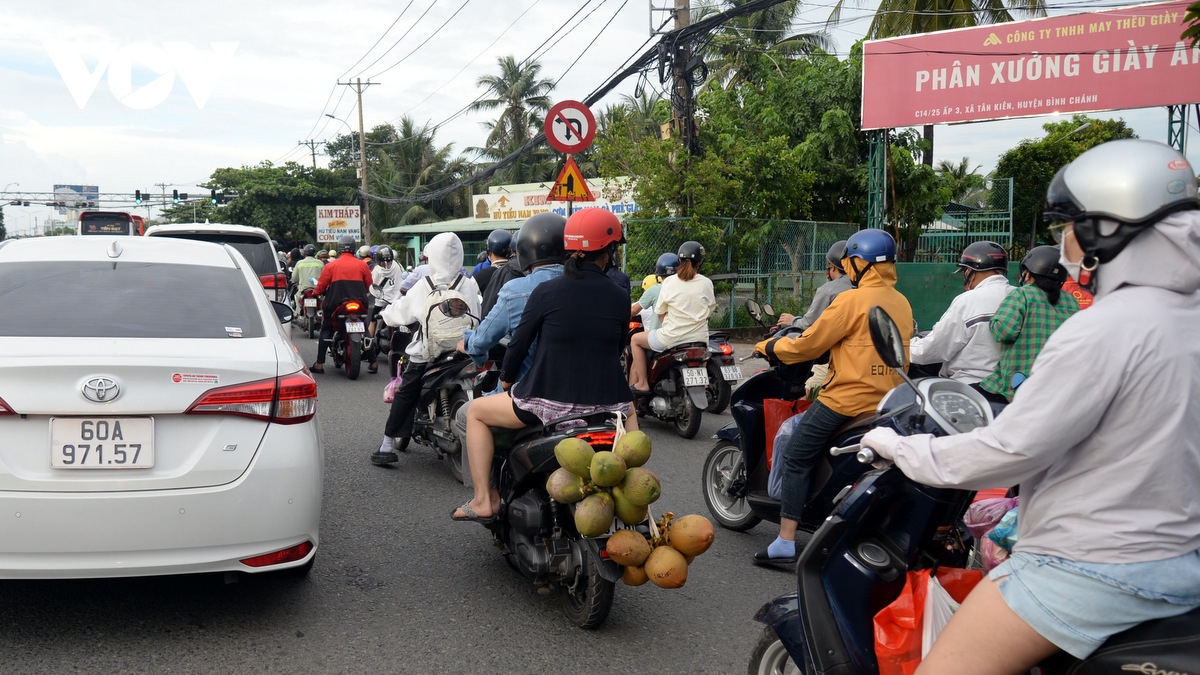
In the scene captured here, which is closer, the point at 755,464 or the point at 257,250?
the point at 755,464

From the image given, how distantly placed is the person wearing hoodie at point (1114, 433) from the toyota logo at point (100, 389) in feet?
9.48

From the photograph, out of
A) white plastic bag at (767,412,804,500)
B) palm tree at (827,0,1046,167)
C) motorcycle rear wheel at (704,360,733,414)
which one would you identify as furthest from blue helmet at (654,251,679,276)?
palm tree at (827,0,1046,167)

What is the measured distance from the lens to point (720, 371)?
8.94 metres

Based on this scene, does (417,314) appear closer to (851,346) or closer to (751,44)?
(851,346)

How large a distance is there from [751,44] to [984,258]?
27900mm

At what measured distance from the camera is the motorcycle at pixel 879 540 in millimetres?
2408

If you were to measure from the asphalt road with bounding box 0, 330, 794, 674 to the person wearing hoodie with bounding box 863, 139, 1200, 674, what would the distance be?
1.94 m

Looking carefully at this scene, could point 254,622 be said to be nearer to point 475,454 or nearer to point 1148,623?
point 475,454

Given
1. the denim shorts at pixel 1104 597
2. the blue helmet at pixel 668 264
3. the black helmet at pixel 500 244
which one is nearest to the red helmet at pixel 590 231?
the denim shorts at pixel 1104 597

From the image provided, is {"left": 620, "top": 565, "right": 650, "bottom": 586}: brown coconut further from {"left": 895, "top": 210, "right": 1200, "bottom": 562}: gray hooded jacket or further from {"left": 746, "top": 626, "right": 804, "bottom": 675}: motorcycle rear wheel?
{"left": 895, "top": 210, "right": 1200, "bottom": 562}: gray hooded jacket

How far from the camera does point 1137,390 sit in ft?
6.09

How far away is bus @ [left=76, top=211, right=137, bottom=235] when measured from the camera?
32.6 meters

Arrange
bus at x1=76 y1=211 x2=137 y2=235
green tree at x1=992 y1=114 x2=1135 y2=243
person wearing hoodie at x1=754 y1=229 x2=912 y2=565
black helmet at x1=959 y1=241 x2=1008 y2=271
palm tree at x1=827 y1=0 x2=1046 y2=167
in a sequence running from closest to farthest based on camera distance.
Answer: person wearing hoodie at x1=754 y1=229 x2=912 y2=565 → black helmet at x1=959 y1=241 x2=1008 y2=271 → palm tree at x1=827 y1=0 x2=1046 y2=167 → green tree at x1=992 y1=114 x2=1135 y2=243 → bus at x1=76 y1=211 x2=137 y2=235

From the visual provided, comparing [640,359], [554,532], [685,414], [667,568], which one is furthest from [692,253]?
[667,568]
